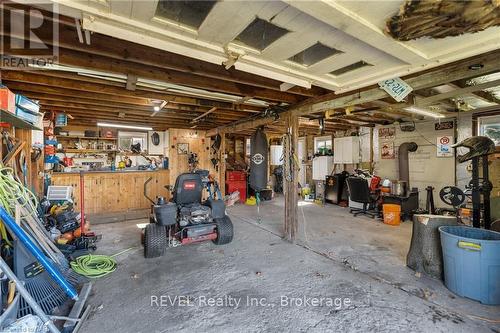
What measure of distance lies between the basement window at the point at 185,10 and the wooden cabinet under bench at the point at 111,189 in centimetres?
430

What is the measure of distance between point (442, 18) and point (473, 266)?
7.31 feet

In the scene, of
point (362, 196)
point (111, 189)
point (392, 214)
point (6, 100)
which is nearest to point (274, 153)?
point (362, 196)

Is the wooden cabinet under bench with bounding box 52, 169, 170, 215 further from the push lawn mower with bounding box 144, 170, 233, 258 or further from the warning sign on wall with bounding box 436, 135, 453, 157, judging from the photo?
the warning sign on wall with bounding box 436, 135, 453, 157

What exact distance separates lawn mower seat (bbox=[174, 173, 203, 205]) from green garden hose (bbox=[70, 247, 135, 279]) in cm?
114

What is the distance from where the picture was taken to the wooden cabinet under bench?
17.8ft

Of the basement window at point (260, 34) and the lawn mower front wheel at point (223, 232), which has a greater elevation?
the basement window at point (260, 34)

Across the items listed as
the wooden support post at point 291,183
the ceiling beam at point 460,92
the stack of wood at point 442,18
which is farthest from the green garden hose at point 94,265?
the ceiling beam at point 460,92

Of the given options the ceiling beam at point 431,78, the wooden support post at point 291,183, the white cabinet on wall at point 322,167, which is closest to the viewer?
the ceiling beam at point 431,78

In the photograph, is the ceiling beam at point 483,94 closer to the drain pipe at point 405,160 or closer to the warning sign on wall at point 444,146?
the warning sign on wall at point 444,146

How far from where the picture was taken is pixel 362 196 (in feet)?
18.4

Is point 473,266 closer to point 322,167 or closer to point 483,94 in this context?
point 483,94

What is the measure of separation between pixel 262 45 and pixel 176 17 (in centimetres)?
70

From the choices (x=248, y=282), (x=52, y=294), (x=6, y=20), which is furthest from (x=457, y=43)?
(x=52, y=294)

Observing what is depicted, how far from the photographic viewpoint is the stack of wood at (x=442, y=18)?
1.24 m
